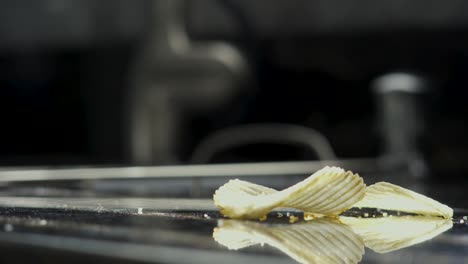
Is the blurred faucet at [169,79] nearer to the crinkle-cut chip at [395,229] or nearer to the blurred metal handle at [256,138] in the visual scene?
the blurred metal handle at [256,138]

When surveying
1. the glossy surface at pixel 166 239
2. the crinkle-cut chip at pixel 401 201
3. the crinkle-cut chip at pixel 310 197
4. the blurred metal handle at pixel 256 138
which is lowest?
the glossy surface at pixel 166 239

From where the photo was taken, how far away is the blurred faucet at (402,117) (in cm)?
176

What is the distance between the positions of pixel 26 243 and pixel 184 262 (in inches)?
2.3

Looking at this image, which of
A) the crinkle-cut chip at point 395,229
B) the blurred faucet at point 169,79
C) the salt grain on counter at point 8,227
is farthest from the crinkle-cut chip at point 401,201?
the blurred faucet at point 169,79

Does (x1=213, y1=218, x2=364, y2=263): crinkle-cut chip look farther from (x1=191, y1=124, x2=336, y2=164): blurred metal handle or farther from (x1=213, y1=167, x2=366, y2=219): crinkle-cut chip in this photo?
(x1=191, y1=124, x2=336, y2=164): blurred metal handle

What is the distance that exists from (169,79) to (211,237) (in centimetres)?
140

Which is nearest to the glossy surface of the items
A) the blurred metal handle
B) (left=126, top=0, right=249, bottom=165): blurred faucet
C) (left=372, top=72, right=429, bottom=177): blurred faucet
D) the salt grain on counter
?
the salt grain on counter

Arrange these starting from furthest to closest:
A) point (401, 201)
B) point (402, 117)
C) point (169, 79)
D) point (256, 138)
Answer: point (256, 138)
point (402, 117)
point (169, 79)
point (401, 201)

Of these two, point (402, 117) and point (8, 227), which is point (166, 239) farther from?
point (402, 117)

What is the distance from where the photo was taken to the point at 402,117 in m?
1.79

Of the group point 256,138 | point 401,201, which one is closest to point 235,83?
point 256,138

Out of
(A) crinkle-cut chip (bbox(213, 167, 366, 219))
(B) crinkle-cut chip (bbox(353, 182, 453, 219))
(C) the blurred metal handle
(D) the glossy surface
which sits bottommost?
(D) the glossy surface

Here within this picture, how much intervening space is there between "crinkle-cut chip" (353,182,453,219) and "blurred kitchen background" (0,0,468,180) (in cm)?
122

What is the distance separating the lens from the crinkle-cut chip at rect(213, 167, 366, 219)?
0.32 metres
